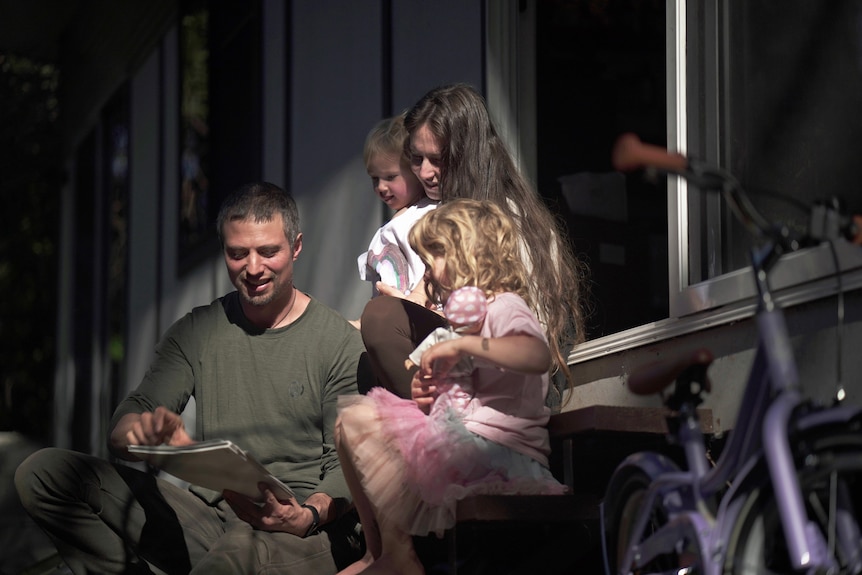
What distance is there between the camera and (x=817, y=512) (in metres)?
2.27

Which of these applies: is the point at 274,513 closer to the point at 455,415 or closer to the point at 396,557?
the point at 396,557

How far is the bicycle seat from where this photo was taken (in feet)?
8.68

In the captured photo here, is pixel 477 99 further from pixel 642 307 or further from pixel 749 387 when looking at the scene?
pixel 749 387

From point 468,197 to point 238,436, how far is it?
1055 millimetres

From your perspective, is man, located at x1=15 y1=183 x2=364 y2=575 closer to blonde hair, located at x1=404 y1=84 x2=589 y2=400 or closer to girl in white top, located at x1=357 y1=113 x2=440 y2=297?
girl in white top, located at x1=357 y1=113 x2=440 y2=297

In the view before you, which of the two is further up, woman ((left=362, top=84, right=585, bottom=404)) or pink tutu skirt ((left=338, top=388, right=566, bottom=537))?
woman ((left=362, top=84, right=585, bottom=404))

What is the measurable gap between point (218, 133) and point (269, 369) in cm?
429

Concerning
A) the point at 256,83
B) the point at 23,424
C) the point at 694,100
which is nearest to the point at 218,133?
the point at 256,83

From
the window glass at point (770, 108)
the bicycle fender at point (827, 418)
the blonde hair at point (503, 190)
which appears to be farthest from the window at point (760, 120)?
the bicycle fender at point (827, 418)

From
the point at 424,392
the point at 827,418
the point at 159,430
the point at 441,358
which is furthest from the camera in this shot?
the point at 159,430

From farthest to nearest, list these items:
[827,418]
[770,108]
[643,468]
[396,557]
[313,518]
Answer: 1. [770,108]
2. [313,518]
3. [396,557]
4. [643,468]
5. [827,418]

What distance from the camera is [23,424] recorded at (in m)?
13.8

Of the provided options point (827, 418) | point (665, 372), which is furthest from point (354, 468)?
point (827, 418)

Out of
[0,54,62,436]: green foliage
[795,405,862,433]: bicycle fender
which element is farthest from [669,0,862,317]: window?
[0,54,62,436]: green foliage
